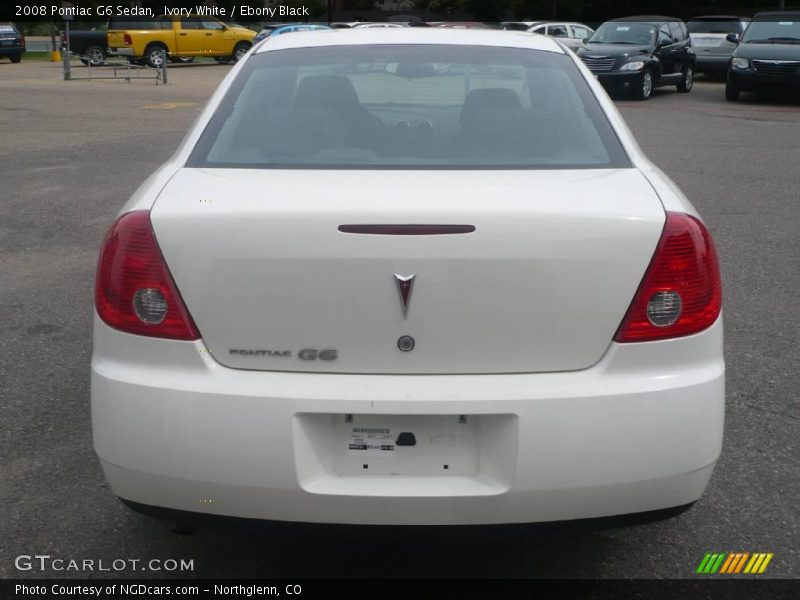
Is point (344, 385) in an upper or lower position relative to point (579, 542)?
upper

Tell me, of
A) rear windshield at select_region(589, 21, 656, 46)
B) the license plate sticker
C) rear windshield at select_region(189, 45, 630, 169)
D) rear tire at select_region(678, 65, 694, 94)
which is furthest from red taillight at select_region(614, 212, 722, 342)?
rear tire at select_region(678, 65, 694, 94)

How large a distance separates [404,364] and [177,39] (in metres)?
34.3

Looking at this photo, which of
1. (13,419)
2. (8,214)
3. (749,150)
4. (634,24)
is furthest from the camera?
(634,24)

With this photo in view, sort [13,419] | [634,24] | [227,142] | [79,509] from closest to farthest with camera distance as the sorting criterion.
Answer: [227,142]
[79,509]
[13,419]
[634,24]

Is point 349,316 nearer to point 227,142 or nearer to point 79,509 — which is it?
point 227,142

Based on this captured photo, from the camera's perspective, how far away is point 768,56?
771 inches

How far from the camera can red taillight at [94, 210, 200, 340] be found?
2.63 m

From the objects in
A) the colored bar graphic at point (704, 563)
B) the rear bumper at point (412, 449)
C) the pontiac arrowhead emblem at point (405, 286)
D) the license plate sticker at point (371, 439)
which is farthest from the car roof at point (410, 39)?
the colored bar graphic at point (704, 563)

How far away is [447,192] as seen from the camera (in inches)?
106

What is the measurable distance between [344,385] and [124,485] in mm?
670

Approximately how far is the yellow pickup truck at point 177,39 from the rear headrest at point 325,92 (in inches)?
1211

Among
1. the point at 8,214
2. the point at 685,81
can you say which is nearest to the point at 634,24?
the point at 685,81

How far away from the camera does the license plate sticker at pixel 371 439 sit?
2.55 metres

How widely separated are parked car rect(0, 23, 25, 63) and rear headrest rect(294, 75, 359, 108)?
34472mm
